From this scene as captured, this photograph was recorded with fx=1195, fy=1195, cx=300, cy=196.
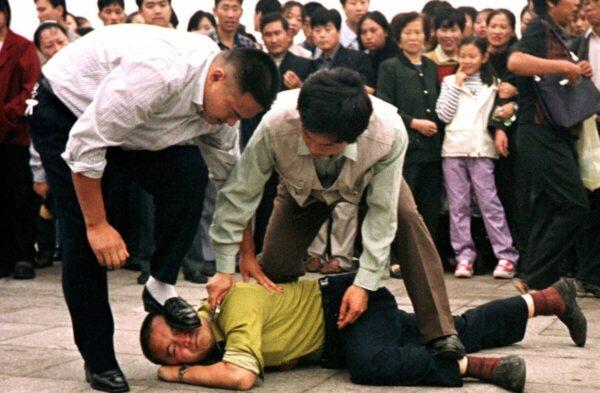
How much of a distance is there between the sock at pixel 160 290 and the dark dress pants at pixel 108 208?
0.04m

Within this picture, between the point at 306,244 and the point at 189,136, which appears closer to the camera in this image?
the point at 189,136

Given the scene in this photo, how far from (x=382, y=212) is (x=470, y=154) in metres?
3.62

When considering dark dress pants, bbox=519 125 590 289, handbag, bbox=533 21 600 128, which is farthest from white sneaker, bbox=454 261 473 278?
handbag, bbox=533 21 600 128

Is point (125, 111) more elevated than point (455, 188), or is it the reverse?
point (125, 111)

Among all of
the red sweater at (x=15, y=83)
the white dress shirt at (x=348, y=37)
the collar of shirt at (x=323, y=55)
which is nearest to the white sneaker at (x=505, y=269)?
the collar of shirt at (x=323, y=55)

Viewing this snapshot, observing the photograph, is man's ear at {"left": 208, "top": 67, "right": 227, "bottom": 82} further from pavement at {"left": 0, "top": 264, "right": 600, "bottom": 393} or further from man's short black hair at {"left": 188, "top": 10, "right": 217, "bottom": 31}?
man's short black hair at {"left": 188, "top": 10, "right": 217, "bottom": 31}

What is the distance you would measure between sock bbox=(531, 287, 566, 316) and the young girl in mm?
2744

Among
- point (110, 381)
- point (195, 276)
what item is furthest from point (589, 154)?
point (110, 381)

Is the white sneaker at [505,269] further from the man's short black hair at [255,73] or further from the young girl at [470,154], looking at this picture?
the man's short black hair at [255,73]

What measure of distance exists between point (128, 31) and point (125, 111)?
17.0 inches

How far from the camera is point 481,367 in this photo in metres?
4.93

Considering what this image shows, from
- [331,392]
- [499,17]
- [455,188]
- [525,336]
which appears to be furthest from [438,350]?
[499,17]

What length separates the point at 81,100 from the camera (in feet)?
15.4

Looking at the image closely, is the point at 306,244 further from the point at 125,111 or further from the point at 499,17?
the point at 499,17
